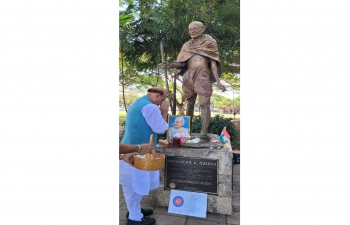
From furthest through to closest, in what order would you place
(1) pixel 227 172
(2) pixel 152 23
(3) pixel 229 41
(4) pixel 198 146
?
(2) pixel 152 23 < (3) pixel 229 41 < (4) pixel 198 146 < (1) pixel 227 172

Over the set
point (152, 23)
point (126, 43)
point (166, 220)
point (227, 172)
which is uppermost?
point (152, 23)

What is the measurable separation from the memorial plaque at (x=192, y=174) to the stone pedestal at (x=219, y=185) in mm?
39

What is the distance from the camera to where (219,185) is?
7.77 ft

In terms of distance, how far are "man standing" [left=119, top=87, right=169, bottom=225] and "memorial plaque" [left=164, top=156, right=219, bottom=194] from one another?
258 mm

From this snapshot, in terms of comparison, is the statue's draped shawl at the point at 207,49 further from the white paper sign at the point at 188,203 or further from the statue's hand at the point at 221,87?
the white paper sign at the point at 188,203

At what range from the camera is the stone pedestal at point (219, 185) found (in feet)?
7.68

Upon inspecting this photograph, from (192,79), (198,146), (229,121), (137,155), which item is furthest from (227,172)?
(192,79)

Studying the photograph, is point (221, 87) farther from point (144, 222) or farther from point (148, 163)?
point (144, 222)

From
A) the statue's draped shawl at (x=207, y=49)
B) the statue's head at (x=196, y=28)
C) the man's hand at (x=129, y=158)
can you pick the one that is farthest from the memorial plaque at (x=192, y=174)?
the statue's head at (x=196, y=28)

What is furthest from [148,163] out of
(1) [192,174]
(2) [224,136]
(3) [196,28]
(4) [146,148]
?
(3) [196,28]

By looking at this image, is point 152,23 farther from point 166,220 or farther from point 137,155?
point 166,220

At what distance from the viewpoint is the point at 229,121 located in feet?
8.66

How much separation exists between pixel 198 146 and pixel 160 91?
677mm

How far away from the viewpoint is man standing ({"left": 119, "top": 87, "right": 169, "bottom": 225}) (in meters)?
2.25
